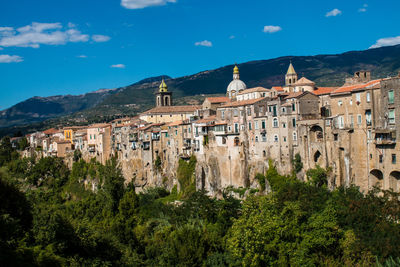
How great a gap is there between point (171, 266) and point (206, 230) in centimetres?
707

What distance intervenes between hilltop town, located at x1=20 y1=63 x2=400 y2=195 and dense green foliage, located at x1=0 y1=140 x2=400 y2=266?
2.74 m

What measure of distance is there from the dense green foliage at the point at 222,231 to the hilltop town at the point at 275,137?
2.74 metres

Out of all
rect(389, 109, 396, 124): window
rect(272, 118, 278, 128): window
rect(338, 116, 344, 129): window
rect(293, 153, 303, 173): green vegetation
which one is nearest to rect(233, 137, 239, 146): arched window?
rect(272, 118, 278, 128): window

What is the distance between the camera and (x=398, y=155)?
3975 cm

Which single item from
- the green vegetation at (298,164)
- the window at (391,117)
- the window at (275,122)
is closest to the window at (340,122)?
the window at (391,117)

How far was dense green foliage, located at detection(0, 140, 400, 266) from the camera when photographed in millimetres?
25750

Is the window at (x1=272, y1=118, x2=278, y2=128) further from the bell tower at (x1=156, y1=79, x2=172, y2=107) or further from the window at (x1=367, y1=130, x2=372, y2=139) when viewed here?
the bell tower at (x1=156, y1=79, x2=172, y2=107)

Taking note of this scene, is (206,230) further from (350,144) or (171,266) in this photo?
(350,144)

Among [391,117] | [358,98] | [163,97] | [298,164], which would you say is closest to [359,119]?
[358,98]

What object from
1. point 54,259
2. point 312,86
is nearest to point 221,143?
point 312,86

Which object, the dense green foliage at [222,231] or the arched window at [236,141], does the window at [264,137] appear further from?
the arched window at [236,141]

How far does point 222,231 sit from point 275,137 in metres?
16.7

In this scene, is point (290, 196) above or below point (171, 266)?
above

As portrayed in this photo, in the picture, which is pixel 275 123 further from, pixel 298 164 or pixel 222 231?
pixel 222 231
